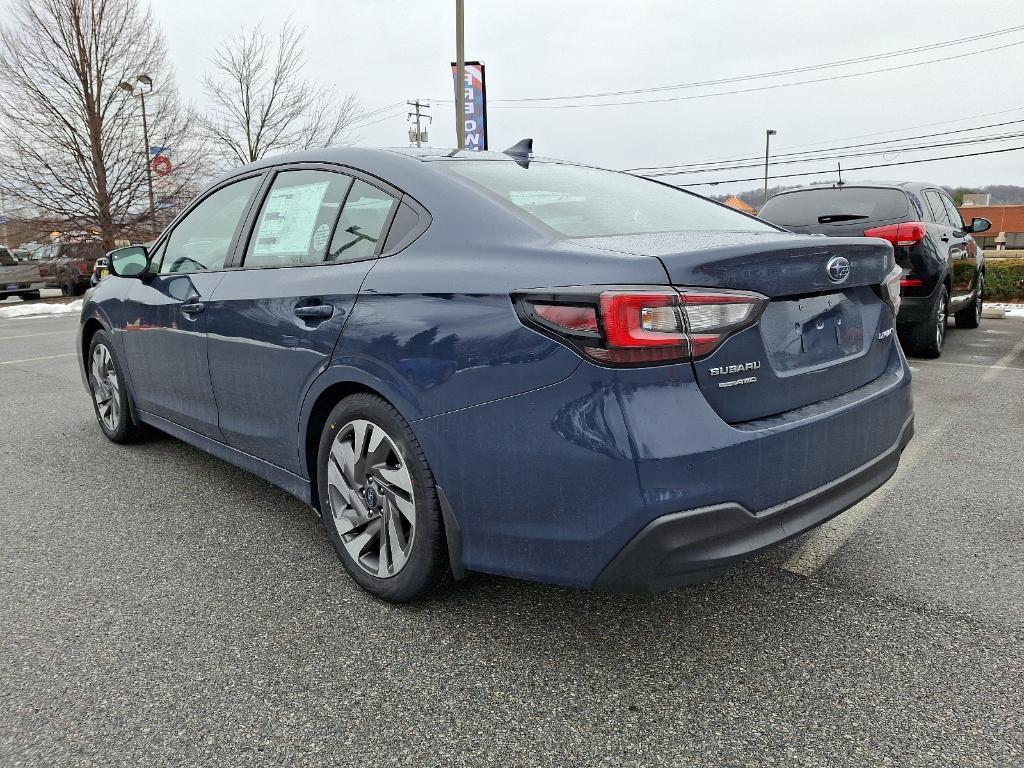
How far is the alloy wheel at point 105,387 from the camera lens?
4.55 meters

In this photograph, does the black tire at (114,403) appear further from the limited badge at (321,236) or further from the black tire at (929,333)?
the black tire at (929,333)

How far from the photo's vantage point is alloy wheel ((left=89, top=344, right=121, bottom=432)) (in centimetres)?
455

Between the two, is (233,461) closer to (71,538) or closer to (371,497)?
(71,538)

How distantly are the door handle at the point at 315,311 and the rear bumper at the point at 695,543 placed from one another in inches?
50.8

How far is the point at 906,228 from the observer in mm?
6836

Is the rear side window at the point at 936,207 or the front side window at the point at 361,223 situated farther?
the rear side window at the point at 936,207

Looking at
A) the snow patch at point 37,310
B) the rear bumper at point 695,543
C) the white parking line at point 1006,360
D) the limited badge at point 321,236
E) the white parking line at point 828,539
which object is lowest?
the snow patch at point 37,310

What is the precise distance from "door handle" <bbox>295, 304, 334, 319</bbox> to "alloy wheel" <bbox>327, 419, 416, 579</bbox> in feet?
1.25

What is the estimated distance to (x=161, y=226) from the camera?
23656mm

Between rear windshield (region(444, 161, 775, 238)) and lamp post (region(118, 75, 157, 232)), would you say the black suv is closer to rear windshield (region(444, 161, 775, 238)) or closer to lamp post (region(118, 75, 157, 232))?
rear windshield (region(444, 161, 775, 238))

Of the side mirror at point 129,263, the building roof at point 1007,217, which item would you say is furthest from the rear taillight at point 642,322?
the building roof at point 1007,217

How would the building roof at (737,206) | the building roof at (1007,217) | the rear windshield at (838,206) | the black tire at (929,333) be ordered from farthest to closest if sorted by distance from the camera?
the building roof at (1007,217), the black tire at (929,333), the rear windshield at (838,206), the building roof at (737,206)

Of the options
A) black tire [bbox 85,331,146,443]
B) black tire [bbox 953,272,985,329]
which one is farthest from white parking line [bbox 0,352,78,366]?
black tire [bbox 953,272,985,329]

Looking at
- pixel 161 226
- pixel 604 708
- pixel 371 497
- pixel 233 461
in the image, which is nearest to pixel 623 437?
pixel 604 708
